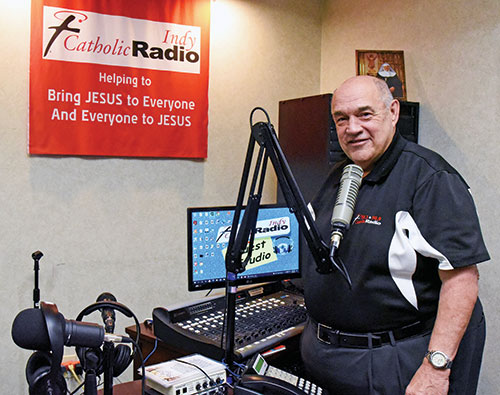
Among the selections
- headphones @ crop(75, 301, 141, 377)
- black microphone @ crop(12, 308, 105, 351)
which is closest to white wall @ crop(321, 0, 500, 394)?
headphones @ crop(75, 301, 141, 377)

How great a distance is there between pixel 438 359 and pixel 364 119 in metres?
0.77

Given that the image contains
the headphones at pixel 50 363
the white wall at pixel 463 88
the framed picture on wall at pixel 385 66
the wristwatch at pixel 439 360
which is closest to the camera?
the headphones at pixel 50 363

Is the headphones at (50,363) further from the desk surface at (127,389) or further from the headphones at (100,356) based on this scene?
the desk surface at (127,389)

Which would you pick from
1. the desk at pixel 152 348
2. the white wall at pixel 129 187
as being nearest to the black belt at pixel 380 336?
the desk at pixel 152 348

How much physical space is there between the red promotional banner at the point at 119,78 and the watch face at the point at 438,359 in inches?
77.2

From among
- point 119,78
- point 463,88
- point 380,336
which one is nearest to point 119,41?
point 119,78

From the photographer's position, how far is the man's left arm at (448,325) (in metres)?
1.55

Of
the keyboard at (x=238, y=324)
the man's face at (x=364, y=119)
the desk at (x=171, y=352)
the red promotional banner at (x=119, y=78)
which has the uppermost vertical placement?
the red promotional banner at (x=119, y=78)

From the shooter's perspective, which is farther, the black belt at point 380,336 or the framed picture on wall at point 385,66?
the framed picture on wall at point 385,66

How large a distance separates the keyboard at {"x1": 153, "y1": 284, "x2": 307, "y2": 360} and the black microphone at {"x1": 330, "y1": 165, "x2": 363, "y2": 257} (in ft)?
1.68

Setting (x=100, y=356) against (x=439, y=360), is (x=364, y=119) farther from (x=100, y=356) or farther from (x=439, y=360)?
(x=100, y=356)

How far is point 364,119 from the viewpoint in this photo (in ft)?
5.81

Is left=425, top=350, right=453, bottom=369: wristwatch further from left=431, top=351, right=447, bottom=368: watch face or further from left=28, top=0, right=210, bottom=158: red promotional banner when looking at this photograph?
left=28, top=0, right=210, bottom=158: red promotional banner

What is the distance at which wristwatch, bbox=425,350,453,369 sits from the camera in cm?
154
